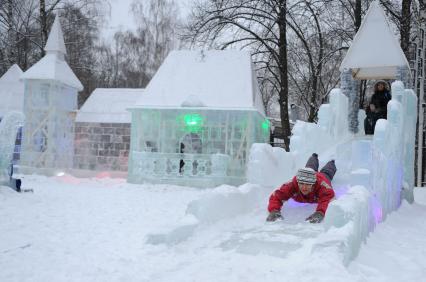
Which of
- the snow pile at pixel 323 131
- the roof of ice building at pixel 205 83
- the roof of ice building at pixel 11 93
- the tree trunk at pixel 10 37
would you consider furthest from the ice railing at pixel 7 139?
the tree trunk at pixel 10 37

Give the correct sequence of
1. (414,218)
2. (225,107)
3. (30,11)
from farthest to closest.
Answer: (30,11) < (225,107) < (414,218)

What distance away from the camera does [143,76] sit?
1142 inches

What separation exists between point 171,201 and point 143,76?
20164 millimetres

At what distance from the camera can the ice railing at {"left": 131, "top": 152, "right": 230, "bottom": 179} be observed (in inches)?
542

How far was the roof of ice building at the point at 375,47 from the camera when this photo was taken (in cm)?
1006

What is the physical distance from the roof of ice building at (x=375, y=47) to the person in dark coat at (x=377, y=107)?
24.8 inches

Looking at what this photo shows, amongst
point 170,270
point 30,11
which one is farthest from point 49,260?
point 30,11

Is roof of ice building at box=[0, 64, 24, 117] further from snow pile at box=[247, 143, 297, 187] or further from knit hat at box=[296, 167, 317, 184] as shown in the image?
knit hat at box=[296, 167, 317, 184]

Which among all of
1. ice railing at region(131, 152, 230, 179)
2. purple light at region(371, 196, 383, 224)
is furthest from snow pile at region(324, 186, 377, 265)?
ice railing at region(131, 152, 230, 179)

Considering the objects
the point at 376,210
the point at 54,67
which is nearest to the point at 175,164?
the point at 54,67

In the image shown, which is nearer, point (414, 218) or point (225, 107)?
point (414, 218)

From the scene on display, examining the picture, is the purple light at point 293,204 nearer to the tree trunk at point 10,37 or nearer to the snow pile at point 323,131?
the snow pile at point 323,131

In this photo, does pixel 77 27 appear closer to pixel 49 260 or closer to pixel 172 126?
pixel 172 126

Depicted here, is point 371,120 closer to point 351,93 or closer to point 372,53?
point 351,93
